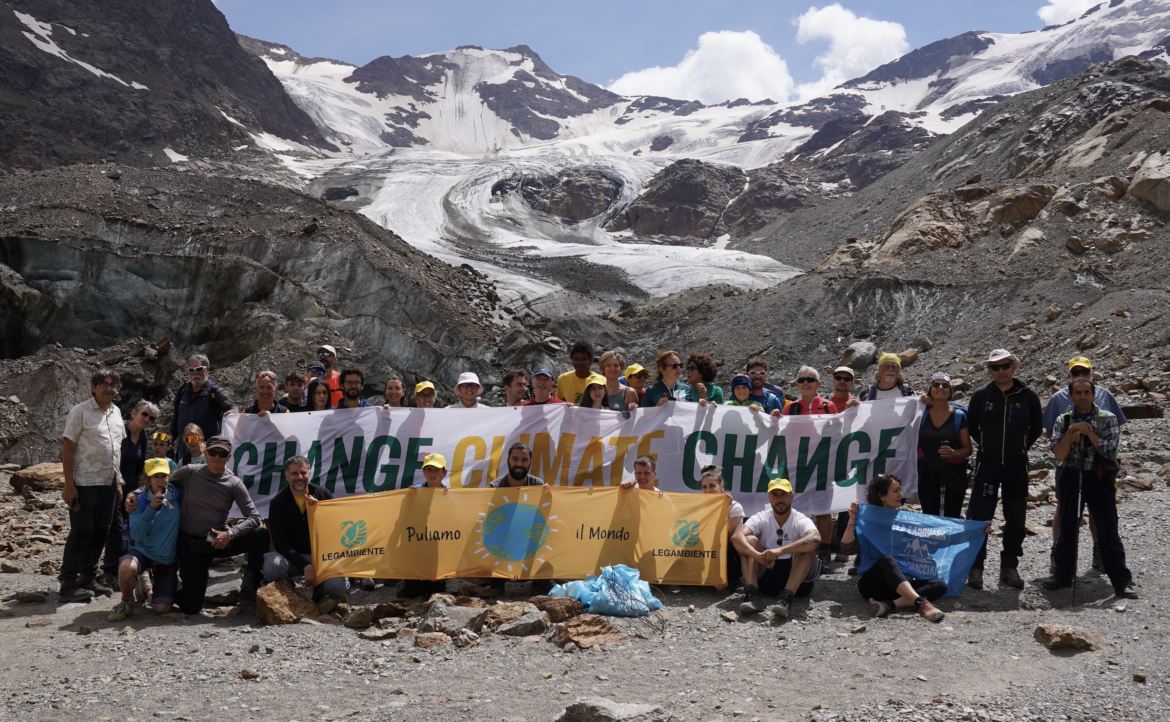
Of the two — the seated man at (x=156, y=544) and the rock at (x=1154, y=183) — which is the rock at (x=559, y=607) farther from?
the rock at (x=1154, y=183)

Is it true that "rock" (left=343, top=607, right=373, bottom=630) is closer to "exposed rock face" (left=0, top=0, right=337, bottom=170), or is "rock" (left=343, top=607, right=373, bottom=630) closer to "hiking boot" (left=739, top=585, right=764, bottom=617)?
"hiking boot" (left=739, top=585, right=764, bottom=617)

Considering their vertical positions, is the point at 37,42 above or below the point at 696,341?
above

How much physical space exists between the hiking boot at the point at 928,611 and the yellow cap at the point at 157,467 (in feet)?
18.5

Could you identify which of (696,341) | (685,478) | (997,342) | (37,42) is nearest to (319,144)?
(37,42)

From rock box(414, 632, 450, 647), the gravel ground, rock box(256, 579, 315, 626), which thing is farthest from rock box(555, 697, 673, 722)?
rock box(256, 579, 315, 626)

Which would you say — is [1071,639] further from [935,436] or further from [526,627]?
[526,627]

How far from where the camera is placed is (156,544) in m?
5.80

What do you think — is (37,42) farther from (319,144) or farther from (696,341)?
(696,341)

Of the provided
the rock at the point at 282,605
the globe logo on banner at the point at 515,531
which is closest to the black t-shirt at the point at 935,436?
the globe logo on banner at the point at 515,531

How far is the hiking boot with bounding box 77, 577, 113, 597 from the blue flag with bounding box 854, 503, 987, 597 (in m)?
6.09

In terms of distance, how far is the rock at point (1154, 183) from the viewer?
21656 millimetres

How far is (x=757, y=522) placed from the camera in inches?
235

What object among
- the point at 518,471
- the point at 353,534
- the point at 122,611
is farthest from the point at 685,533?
the point at 122,611

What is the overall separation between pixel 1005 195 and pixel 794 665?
25.4m
